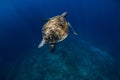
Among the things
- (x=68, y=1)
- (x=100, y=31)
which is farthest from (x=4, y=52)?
(x=68, y=1)

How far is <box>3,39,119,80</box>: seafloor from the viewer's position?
938cm

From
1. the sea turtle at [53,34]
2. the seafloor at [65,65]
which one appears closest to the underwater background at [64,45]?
the seafloor at [65,65]

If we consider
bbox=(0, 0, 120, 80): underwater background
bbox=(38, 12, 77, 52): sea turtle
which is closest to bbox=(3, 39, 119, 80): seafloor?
bbox=(0, 0, 120, 80): underwater background

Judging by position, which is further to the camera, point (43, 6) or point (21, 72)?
point (43, 6)

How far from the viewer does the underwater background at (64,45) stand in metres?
9.85

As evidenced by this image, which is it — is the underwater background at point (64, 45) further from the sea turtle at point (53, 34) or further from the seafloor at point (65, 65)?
the sea turtle at point (53, 34)

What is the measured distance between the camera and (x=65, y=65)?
988cm

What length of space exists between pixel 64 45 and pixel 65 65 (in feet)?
8.23

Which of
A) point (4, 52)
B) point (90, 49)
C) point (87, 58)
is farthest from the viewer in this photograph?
point (4, 52)

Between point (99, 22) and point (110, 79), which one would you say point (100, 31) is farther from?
point (110, 79)

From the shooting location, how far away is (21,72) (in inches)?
404

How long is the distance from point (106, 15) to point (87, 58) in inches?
426

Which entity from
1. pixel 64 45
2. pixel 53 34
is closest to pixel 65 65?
pixel 64 45

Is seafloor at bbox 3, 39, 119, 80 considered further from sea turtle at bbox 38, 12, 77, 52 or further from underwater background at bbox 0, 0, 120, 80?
sea turtle at bbox 38, 12, 77, 52
